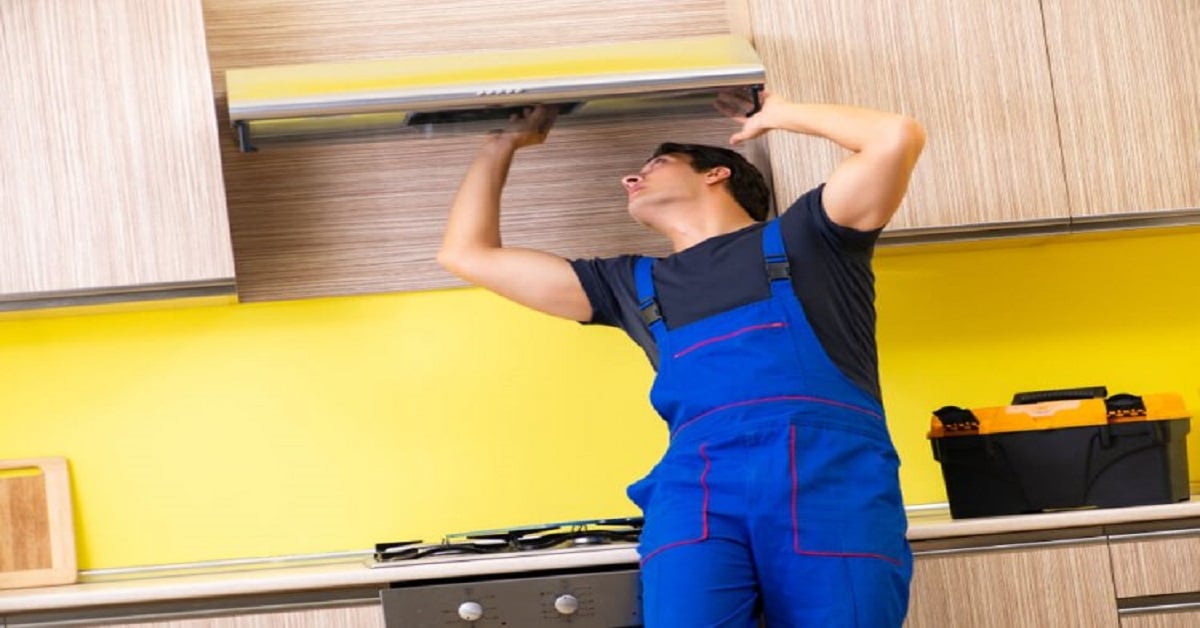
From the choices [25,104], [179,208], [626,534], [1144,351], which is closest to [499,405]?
[626,534]

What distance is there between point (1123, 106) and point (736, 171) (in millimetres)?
776

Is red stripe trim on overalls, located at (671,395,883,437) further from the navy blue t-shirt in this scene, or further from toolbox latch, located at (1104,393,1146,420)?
toolbox latch, located at (1104,393,1146,420)

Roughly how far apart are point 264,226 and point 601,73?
80 cm

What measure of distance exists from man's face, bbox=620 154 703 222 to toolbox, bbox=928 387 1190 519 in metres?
0.66

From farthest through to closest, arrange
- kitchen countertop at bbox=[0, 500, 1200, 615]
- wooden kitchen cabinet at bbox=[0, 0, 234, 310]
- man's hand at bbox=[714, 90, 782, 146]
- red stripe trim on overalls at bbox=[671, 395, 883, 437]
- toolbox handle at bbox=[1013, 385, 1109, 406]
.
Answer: toolbox handle at bbox=[1013, 385, 1109, 406]
wooden kitchen cabinet at bbox=[0, 0, 234, 310]
man's hand at bbox=[714, 90, 782, 146]
kitchen countertop at bbox=[0, 500, 1200, 615]
red stripe trim on overalls at bbox=[671, 395, 883, 437]

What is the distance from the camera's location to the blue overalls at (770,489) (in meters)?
2.44

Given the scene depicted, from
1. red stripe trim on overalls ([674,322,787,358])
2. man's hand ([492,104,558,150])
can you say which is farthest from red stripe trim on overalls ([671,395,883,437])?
man's hand ([492,104,558,150])

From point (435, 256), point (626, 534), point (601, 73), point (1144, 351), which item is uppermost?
point (601, 73)

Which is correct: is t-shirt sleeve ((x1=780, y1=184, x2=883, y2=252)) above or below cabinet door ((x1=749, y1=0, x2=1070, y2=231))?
below

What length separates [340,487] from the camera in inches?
127

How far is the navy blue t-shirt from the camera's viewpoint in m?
2.65

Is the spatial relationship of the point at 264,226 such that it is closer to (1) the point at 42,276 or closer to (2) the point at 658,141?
(1) the point at 42,276

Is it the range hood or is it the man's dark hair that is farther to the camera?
the man's dark hair

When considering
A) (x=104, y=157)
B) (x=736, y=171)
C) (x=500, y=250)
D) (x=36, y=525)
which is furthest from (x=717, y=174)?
(x=36, y=525)
